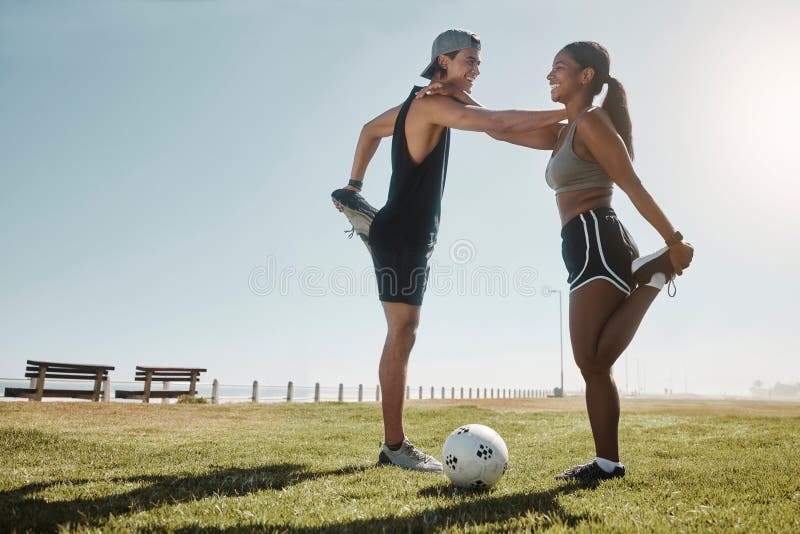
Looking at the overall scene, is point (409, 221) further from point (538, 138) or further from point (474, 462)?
point (474, 462)

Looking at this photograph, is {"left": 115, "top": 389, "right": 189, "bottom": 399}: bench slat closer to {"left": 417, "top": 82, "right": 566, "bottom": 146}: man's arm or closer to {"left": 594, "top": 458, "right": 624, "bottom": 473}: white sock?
{"left": 417, "top": 82, "right": 566, "bottom": 146}: man's arm

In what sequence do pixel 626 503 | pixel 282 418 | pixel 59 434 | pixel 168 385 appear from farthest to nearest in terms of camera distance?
1. pixel 168 385
2. pixel 282 418
3. pixel 59 434
4. pixel 626 503

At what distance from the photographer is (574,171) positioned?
12.5 feet

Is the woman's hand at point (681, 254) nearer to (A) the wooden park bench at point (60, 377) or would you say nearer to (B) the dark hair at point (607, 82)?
(B) the dark hair at point (607, 82)

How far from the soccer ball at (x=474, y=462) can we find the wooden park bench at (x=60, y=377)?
15.2m

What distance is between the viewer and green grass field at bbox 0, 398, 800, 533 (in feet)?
8.11

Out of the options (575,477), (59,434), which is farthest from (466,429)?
(59,434)

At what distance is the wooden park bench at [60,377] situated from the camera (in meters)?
14.6

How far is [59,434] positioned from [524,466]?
5.48 meters

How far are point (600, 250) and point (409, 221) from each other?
1602 mm

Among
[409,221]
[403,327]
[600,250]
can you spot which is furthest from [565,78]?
[403,327]

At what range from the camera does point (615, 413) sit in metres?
3.53

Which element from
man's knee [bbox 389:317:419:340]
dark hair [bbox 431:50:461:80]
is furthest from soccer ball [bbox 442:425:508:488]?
dark hair [bbox 431:50:461:80]

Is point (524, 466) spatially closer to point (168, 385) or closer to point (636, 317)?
point (636, 317)
